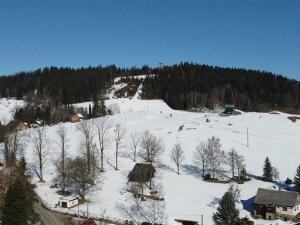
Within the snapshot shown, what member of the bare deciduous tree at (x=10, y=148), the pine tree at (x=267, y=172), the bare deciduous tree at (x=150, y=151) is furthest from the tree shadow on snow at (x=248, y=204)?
the bare deciduous tree at (x=10, y=148)

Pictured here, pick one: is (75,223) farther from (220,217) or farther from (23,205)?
(220,217)

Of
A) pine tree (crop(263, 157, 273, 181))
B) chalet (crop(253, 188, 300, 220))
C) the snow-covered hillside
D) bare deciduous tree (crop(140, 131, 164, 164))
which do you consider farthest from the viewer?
the snow-covered hillside

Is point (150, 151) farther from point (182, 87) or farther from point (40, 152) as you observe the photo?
point (182, 87)

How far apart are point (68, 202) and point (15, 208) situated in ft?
51.1

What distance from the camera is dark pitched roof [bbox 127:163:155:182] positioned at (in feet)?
197

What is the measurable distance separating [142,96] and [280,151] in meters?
85.4

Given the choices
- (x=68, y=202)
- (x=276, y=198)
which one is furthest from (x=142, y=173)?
(x=276, y=198)

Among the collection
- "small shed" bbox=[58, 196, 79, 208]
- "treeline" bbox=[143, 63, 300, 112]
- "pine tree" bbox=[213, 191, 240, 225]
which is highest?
"treeline" bbox=[143, 63, 300, 112]

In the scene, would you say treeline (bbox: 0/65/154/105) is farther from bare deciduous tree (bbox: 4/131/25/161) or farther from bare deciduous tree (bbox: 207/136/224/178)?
bare deciduous tree (bbox: 207/136/224/178)

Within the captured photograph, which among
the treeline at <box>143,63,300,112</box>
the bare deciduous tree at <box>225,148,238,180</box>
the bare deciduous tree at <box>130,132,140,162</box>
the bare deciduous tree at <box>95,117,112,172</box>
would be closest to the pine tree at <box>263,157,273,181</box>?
the bare deciduous tree at <box>225,148,238,180</box>

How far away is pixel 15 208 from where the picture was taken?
37.4 m

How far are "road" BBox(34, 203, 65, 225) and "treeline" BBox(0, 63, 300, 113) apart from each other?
321ft

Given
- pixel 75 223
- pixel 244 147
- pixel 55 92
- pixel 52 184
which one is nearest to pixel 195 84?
pixel 55 92

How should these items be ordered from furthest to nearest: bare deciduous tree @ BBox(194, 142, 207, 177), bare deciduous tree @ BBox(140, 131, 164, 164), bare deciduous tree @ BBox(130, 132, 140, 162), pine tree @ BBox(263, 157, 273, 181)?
bare deciduous tree @ BBox(130, 132, 140, 162) → bare deciduous tree @ BBox(140, 131, 164, 164) → bare deciduous tree @ BBox(194, 142, 207, 177) → pine tree @ BBox(263, 157, 273, 181)
